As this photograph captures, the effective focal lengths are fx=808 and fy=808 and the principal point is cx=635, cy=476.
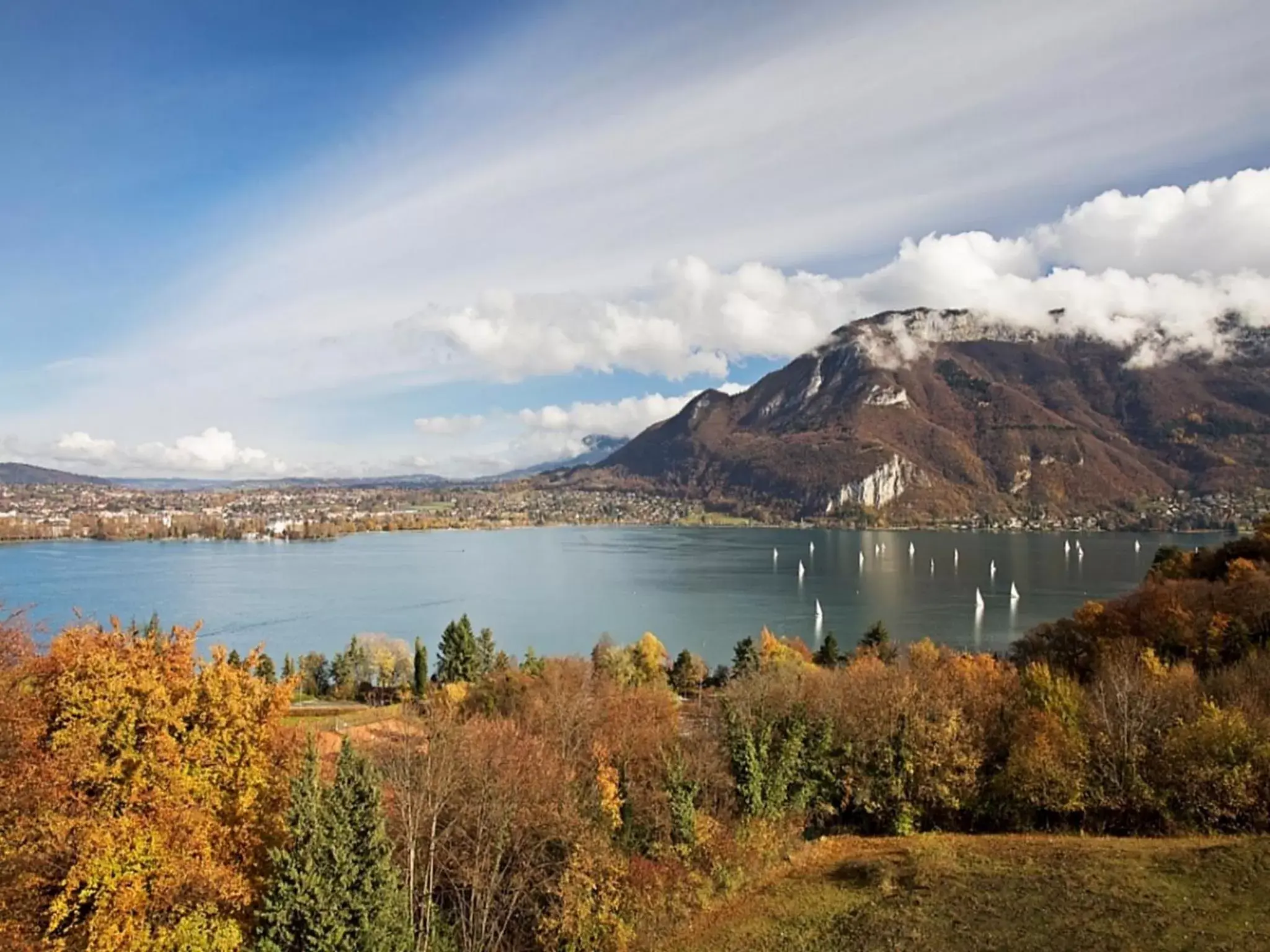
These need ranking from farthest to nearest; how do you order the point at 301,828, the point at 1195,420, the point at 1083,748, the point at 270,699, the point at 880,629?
1. the point at 1195,420
2. the point at 880,629
3. the point at 1083,748
4. the point at 270,699
5. the point at 301,828

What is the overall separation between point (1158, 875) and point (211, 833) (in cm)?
1434

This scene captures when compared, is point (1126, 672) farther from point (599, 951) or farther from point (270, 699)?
point (270, 699)

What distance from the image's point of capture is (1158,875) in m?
13.3

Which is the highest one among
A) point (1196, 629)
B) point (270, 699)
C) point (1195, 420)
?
point (1195, 420)

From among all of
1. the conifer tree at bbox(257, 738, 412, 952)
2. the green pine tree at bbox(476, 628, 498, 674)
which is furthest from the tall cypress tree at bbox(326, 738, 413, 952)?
the green pine tree at bbox(476, 628, 498, 674)

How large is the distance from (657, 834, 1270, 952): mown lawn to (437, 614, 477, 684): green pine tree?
83.8 ft

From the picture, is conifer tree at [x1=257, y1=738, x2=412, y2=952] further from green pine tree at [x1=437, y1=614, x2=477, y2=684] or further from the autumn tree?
the autumn tree

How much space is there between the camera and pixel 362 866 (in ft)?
31.4

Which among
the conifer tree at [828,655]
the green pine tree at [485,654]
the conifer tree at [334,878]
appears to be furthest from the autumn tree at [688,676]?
the conifer tree at [334,878]

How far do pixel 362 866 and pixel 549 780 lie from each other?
16.5ft

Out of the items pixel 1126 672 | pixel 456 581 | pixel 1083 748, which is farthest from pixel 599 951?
pixel 456 581

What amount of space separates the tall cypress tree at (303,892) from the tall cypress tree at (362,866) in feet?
0.37

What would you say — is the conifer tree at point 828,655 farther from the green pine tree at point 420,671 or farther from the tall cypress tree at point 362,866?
the tall cypress tree at point 362,866

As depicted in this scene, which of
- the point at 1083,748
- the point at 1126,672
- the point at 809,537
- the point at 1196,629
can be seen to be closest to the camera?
the point at 1083,748
